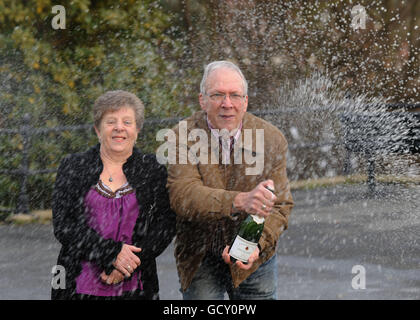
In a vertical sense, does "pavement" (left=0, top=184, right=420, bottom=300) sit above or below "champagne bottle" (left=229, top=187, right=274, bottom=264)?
below

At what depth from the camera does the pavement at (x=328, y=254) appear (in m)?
6.94

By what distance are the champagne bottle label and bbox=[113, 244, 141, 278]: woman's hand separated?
0.44 meters

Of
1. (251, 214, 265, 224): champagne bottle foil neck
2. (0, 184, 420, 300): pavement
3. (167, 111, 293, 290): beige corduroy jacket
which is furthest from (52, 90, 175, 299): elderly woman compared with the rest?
(0, 184, 420, 300): pavement

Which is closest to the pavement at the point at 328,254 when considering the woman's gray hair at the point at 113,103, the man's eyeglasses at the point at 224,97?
the woman's gray hair at the point at 113,103

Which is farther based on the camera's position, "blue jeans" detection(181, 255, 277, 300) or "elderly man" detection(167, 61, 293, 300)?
"blue jeans" detection(181, 255, 277, 300)

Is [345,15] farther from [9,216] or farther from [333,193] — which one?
[9,216]

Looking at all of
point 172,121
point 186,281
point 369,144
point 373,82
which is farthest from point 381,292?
point 373,82

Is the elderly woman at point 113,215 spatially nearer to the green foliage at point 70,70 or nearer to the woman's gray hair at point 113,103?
the woman's gray hair at point 113,103

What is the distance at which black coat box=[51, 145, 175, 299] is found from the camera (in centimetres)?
367

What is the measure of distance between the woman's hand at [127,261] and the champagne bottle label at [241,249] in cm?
44

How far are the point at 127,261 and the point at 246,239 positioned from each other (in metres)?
0.55

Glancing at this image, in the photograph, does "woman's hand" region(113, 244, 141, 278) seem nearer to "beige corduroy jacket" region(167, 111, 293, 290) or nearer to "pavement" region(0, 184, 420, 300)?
"beige corduroy jacket" region(167, 111, 293, 290)

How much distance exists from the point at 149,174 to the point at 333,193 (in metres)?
8.79

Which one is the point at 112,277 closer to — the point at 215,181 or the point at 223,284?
the point at 223,284
